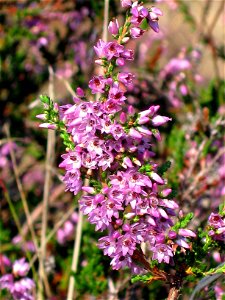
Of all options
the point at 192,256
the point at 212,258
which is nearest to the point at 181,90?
the point at 212,258

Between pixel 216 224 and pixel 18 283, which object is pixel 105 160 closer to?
pixel 216 224

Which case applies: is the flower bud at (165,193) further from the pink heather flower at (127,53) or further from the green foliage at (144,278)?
the pink heather flower at (127,53)

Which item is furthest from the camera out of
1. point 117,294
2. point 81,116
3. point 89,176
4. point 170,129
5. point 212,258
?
point 170,129

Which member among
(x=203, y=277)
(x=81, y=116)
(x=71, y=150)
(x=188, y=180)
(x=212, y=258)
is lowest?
(x=212, y=258)

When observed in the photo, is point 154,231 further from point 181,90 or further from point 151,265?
point 181,90

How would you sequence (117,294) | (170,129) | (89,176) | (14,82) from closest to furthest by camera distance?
(89,176), (117,294), (170,129), (14,82)

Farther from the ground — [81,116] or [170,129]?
[81,116]
